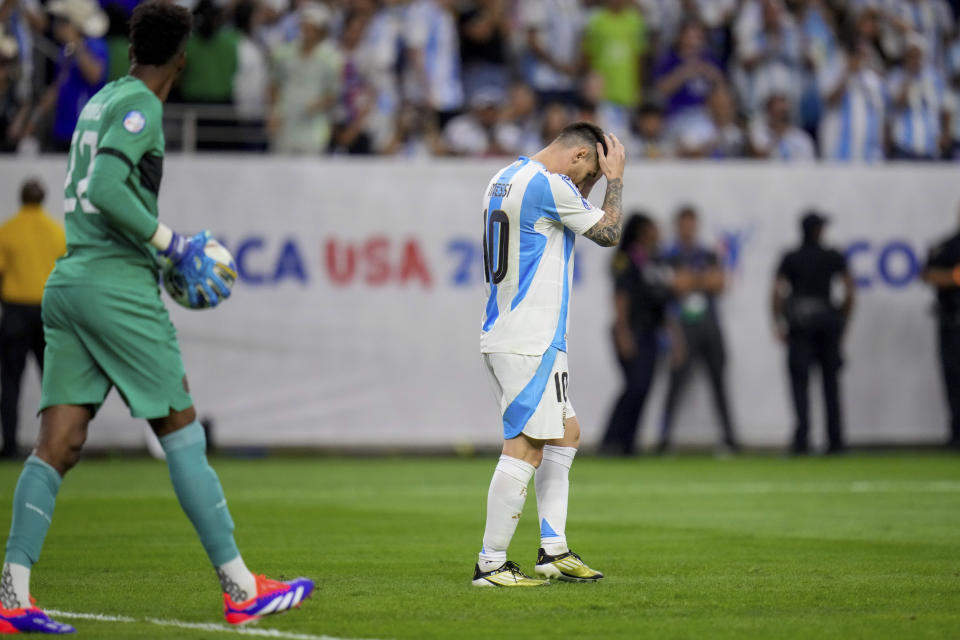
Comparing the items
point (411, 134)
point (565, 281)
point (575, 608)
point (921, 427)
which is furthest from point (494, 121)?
point (575, 608)

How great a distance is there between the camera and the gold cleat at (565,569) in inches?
301

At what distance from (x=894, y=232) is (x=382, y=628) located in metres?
14.3

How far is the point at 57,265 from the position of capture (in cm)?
630

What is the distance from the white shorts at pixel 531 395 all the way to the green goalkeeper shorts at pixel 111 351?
189cm

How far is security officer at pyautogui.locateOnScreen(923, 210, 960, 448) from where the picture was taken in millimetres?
18234

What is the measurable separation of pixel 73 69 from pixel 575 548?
10.8 meters

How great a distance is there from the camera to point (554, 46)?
20609 millimetres

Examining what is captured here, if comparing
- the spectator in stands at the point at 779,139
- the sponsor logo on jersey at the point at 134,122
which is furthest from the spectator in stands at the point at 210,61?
the sponsor logo on jersey at the point at 134,122

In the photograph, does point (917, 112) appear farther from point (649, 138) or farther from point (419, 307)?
point (419, 307)

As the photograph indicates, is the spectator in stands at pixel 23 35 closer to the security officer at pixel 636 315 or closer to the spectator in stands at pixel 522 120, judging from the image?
the spectator in stands at pixel 522 120

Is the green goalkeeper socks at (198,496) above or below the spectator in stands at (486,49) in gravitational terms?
below

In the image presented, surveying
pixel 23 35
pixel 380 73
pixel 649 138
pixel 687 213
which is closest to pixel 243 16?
pixel 380 73

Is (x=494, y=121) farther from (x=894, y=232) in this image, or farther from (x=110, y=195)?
(x=110, y=195)

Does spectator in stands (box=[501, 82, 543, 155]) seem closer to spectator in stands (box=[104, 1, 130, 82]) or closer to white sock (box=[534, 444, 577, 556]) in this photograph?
spectator in stands (box=[104, 1, 130, 82])
